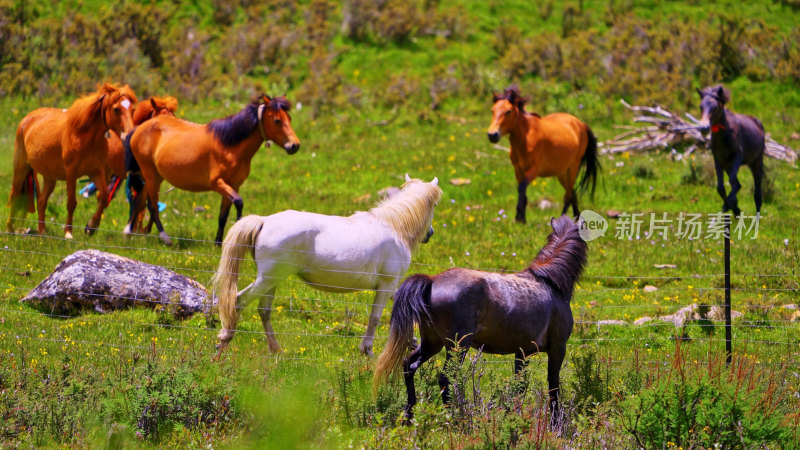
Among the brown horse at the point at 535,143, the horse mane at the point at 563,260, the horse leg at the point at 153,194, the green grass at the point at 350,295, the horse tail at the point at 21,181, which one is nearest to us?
the green grass at the point at 350,295

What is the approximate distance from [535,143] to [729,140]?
132 inches

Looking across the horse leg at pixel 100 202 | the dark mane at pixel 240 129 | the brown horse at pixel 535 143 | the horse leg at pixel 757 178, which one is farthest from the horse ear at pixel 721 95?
the horse leg at pixel 100 202

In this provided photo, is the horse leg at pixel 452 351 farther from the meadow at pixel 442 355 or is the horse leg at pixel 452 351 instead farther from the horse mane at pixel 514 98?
the horse mane at pixel 514 98

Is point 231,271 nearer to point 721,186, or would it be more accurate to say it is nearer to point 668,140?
point 721,186

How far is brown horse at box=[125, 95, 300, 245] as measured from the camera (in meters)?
11.9

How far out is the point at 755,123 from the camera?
49.3ft

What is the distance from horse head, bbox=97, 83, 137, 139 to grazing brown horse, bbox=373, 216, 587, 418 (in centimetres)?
724

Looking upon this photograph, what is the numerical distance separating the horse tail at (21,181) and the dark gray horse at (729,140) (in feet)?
36.6

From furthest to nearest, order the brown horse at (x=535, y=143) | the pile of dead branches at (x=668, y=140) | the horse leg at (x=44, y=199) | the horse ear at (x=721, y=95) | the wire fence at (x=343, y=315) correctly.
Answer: the pile of dead branches at (x=668, y=140), the brown horse at (x=535, y=143), the horse ear at (x=721, y=95), the horse leg at (x=44, y=199), the wire fence at (x=343, y=315)

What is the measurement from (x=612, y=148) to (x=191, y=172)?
34.9 ft

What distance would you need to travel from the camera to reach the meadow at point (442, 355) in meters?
5.80

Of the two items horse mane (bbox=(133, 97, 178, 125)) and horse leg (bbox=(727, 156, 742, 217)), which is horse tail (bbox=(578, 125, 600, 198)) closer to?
horse leg (bbox=(727, 156, 742, 217))

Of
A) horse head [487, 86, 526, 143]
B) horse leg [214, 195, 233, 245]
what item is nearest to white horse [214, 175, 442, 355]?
horse leg [214, 195, 233, 245]

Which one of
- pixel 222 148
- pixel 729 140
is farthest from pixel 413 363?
pixel 729 140
